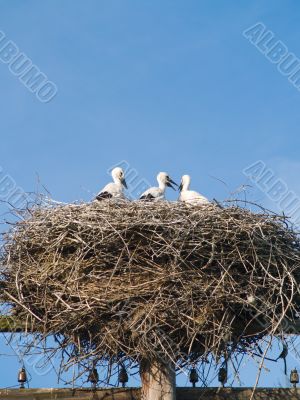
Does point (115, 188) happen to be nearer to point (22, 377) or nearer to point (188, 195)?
point (188, 195)

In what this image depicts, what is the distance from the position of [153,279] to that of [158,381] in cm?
77

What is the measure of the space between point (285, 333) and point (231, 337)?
372 mm

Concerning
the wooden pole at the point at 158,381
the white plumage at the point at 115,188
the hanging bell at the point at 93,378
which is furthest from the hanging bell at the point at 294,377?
the white plumage at the point at 115,188

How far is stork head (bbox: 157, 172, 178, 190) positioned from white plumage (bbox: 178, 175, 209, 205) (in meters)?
0.16

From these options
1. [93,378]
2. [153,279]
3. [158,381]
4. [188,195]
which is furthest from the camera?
[188,195]

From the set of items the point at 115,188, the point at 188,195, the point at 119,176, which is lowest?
the point at 188,195

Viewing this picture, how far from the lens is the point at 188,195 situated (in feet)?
24.9

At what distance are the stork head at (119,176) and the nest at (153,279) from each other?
2.92 meters

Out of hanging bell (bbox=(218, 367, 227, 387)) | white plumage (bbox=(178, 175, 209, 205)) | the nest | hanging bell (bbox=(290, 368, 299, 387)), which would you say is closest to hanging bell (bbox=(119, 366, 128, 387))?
the nest

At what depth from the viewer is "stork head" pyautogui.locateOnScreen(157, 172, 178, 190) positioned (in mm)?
8977

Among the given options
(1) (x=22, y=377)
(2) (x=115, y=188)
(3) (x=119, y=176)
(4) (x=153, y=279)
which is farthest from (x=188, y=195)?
(1) (x=22, y=377)

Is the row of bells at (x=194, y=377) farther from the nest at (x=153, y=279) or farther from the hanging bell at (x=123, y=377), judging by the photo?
the nest at (x=153, y=279)

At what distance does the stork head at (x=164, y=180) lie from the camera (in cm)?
898

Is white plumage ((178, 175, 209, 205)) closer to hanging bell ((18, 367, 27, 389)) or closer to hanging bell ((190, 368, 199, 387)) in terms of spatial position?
hanging bell ((190, 368, 199, 387))
